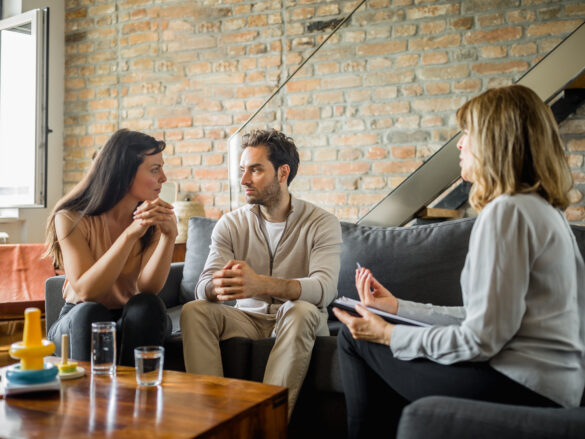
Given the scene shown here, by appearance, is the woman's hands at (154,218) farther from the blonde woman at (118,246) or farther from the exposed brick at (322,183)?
the exposed brick at (322,183)

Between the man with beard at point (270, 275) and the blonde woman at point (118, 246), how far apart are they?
149mm

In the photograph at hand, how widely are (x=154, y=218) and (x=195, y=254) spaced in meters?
0.63

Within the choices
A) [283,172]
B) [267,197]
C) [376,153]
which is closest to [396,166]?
[376,153]

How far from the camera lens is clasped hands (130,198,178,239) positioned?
1857mm

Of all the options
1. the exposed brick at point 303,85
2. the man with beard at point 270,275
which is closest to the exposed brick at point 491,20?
the exposed brick at point 303,85

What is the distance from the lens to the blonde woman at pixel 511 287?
3.56ft

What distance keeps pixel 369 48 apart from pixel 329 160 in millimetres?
582

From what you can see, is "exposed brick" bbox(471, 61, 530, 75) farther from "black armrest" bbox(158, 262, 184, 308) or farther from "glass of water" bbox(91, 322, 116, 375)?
"glass of water" bbox(91, 322, 116, 375)

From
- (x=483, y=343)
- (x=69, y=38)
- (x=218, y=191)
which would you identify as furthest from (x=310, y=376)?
(x=69, y=38)

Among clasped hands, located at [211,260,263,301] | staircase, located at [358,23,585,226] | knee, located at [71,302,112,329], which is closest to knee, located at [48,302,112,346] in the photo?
knee, located at [71,302,112,329]

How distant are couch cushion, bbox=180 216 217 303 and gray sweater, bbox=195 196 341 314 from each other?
337 mm

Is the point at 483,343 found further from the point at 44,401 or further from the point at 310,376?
the point at 44,401

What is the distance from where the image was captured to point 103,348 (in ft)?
4.52

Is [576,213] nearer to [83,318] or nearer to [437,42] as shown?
[437,42]
